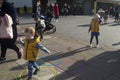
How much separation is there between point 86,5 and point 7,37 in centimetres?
2674

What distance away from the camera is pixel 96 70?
23.7ft

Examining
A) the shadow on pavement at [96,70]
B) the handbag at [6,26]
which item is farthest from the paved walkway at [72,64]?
the handbag at [6,26]

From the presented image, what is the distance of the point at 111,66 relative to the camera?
763 cm

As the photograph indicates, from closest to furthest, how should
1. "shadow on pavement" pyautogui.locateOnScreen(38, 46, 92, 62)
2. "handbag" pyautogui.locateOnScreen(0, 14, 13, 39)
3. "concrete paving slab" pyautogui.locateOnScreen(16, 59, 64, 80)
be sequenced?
"concrete paving slab" pyautogui.locateOnScreen(16, 59, 64, 80) < "handbag" pyautogui.locateOnScreen(0, 14, 13, 39) < "shadow on pavement" pyautogui.locateOnScreen(38, 46, 92, 62)

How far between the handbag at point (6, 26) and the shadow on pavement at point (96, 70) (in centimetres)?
210

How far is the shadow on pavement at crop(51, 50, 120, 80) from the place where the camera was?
6668mm

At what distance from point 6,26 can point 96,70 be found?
301 centimetres

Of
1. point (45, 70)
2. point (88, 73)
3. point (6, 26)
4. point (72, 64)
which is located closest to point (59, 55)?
point (72, 64)

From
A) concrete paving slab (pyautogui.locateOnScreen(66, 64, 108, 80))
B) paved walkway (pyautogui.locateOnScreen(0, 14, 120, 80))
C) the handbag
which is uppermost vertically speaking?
the handbag

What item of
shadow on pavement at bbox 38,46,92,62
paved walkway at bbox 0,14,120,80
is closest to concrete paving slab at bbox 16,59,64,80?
paved walkway at bbox 0,14,120,80

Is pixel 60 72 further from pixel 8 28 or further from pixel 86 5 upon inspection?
pixel 86 5

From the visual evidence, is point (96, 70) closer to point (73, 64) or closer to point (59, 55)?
point (73, 64)

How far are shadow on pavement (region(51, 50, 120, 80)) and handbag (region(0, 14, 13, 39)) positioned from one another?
2095mm

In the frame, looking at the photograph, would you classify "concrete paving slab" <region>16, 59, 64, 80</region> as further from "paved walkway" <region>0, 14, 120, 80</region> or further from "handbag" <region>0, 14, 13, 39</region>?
"handbag" <region>0, 14, 13, 39</region>
